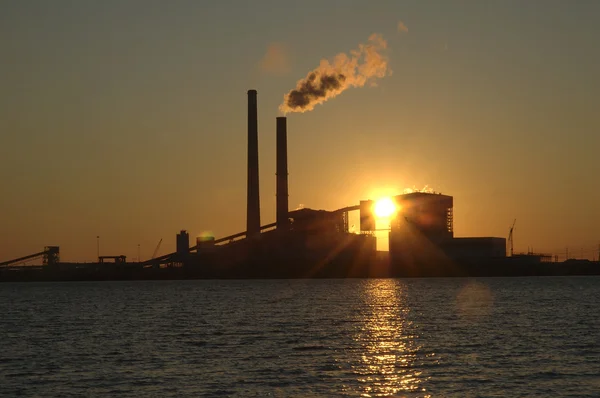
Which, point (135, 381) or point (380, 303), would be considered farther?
point (380, 303)

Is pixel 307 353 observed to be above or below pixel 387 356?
above

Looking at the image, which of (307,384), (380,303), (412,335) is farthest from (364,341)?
(380,303)

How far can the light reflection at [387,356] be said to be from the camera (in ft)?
147

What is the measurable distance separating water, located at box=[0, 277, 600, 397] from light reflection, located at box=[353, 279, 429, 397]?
9 cm

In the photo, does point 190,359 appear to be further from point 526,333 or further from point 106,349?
point 526,333

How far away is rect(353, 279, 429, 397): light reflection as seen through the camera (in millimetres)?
44906

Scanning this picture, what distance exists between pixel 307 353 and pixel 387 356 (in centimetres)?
492

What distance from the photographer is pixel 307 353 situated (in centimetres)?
5853

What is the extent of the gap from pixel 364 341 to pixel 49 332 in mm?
27890

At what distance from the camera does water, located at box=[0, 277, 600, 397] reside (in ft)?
150

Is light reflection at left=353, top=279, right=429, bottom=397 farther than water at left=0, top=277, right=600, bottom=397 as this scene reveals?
No

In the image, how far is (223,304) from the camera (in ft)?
395

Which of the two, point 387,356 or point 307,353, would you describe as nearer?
point 387,356

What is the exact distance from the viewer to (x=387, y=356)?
57188mm
